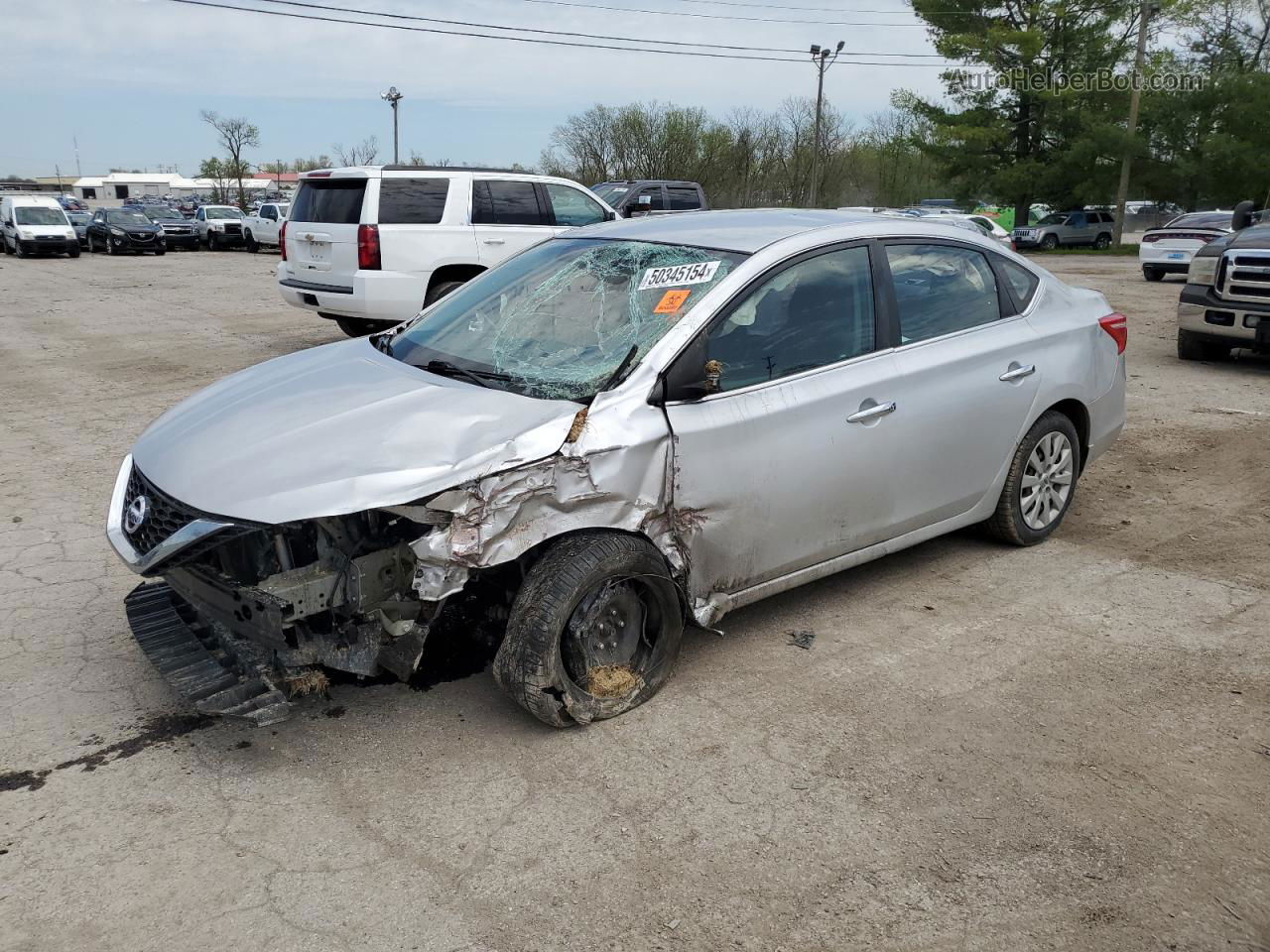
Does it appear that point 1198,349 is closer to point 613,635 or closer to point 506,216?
point 506,216

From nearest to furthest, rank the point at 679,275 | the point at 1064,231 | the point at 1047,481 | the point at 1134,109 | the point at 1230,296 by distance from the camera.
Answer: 1. the point at 679,275
2. the point at 1047,481
3. the point at 1230,296
4. the point at 1134,109
5. the point at 1064,231

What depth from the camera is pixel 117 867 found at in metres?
2.83

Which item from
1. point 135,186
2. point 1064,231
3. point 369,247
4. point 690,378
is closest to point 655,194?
point 369,247

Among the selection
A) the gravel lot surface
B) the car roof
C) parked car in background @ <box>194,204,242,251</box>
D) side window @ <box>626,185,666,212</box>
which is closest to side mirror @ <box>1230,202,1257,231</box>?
the gravel lot surface

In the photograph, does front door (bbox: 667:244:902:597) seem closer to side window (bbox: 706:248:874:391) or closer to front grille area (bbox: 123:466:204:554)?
side window (bbox: 706:248:874:391)

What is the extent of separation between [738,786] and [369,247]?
8020mm

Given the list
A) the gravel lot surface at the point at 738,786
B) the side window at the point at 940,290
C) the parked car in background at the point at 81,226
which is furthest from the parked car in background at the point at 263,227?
the side window at the point at 940,290

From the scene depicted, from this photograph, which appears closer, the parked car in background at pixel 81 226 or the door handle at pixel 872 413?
the door handle at pixel 872 413

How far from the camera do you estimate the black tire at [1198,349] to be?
36.0ft

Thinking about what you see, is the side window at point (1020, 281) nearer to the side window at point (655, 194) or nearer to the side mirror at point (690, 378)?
the side mirror at point (690, 378)

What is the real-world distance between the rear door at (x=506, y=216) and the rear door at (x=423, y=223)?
14cm

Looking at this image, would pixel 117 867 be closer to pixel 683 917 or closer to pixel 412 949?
pixel 412 949

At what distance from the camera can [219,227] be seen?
34750 mm

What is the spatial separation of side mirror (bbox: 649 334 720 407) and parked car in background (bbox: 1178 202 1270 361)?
8.42m
